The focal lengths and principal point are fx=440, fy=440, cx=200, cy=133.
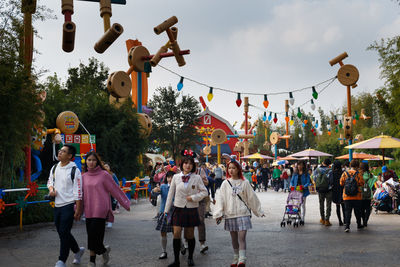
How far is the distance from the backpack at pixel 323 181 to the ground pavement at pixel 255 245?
93cm

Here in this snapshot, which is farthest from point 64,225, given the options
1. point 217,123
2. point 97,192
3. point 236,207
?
point 217,123

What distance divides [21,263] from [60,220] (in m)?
1.18

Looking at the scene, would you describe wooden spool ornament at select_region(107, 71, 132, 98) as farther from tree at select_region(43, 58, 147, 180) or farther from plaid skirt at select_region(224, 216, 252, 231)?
plaid skirt at select_region(224, 216, 252, 231)

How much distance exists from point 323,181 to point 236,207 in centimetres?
541

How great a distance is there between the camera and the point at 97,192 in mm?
6164

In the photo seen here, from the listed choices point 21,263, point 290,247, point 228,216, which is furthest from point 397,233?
point 21,263

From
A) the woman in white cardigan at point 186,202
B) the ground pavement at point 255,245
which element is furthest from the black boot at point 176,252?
the ground pavement at point 255,245

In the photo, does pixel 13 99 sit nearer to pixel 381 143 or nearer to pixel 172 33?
pixel 172 33

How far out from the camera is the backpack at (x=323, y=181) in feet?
36.2

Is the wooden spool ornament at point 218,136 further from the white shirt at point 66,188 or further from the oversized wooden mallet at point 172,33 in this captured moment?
the white shirt at point 66,188

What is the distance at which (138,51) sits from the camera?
15.3 m

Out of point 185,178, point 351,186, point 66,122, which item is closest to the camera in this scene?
point 185,178

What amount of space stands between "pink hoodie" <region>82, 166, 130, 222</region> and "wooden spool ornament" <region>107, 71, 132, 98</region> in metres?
8.65

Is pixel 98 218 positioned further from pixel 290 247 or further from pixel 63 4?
pixel 290 247
